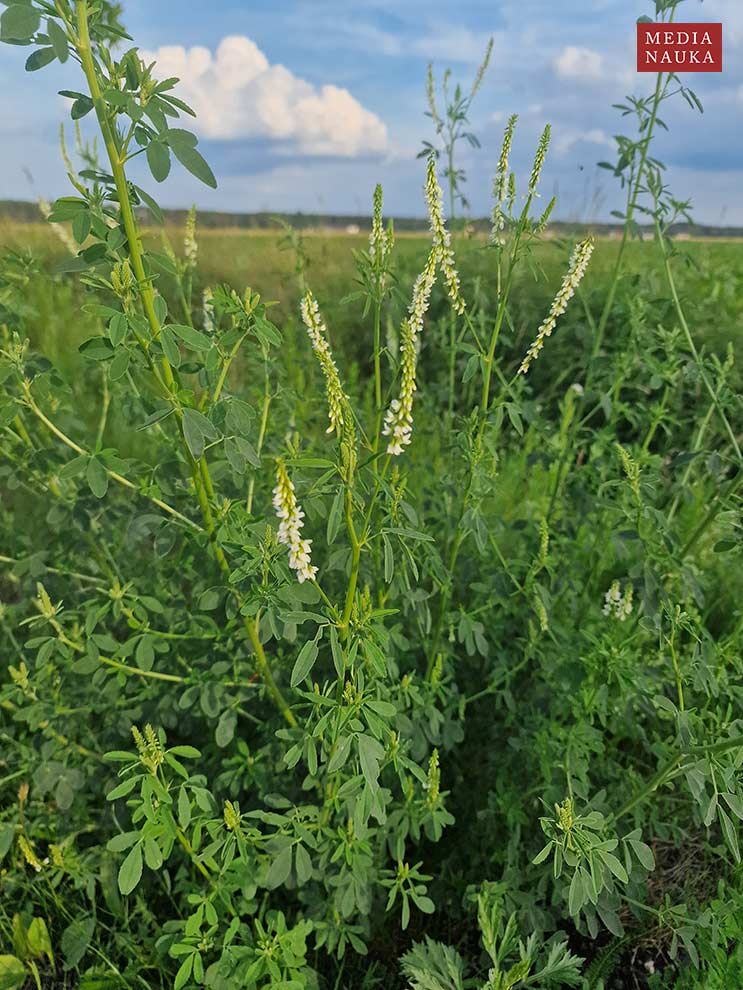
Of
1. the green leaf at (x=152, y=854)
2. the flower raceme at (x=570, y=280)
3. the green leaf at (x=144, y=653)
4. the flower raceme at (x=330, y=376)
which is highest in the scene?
Result: the flower raceme at (x=570, y=280)

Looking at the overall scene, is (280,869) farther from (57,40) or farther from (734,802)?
(57,40)

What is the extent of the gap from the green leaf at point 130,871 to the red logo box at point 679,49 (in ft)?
9.24

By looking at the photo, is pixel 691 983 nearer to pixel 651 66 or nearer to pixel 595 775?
pixel 595 775

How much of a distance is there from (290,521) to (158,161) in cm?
74

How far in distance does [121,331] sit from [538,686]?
180 cm

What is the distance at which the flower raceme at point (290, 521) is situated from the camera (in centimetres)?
142

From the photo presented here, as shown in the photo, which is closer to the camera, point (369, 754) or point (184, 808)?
point (369, 754)

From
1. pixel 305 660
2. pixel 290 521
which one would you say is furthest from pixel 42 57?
pixel 305 660

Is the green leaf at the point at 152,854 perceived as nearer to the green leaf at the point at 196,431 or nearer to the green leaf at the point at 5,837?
the green leaf at the point at 5,837

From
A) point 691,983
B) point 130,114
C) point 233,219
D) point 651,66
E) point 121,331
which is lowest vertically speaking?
point 691,983

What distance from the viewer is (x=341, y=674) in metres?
1.60

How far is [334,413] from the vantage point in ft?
4.93

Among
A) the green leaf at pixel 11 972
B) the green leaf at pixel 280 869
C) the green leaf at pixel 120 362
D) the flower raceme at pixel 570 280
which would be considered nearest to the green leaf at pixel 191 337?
the green leaf at pixel 120 362

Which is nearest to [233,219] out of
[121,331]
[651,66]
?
[651,66]
